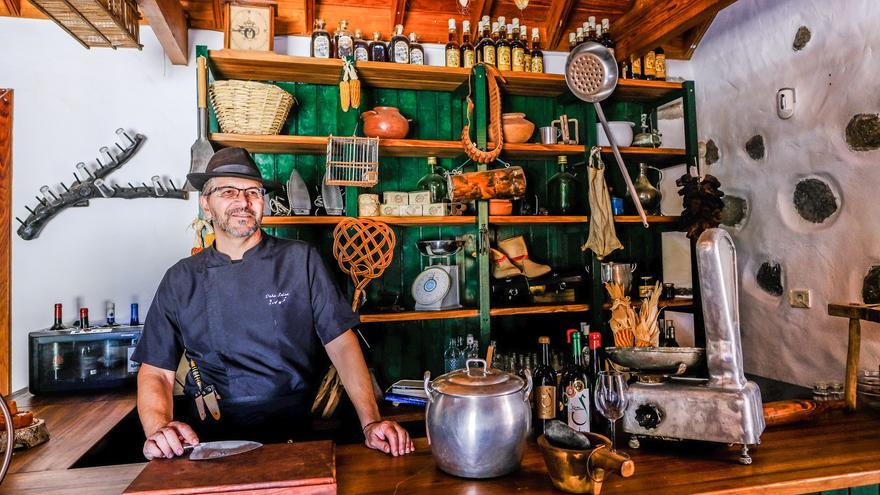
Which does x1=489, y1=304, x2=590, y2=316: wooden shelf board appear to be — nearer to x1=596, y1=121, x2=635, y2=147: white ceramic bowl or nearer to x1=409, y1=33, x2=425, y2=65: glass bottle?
x1=596, y1=121, x2=635, y2=147: white ceramic bowl

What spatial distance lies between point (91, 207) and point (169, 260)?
19.3 inches

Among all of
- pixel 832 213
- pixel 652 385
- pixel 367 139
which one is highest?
pixel 367 139

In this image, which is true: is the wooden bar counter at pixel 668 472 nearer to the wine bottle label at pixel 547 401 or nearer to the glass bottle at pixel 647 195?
the wine bottle label at pixel 547 401

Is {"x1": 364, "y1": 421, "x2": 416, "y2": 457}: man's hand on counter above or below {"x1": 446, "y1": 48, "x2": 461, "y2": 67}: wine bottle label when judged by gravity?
below

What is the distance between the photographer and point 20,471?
5.12ft

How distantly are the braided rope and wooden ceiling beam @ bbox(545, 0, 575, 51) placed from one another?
5.69ft

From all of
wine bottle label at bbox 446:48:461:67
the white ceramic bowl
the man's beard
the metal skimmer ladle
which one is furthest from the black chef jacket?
the white ceramic bowl

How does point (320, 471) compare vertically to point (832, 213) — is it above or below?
below

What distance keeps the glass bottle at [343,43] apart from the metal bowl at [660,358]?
2.24 meters

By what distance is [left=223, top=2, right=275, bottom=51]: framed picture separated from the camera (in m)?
2.80

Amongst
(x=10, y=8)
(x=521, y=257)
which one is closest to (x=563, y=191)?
(x=521, y=257)

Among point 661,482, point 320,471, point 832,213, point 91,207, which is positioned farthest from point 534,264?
point 91,207

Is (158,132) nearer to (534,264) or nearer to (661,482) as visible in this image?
(534,264)

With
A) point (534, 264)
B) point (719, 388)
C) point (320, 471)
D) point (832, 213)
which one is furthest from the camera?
point (534, 264)
